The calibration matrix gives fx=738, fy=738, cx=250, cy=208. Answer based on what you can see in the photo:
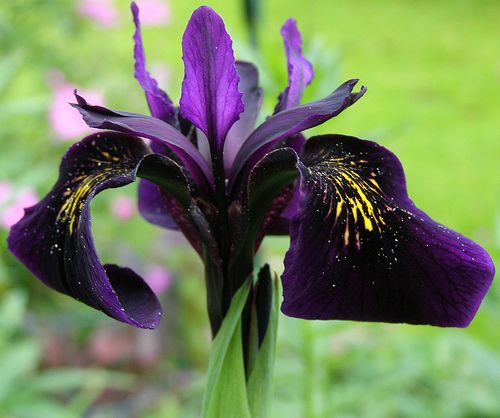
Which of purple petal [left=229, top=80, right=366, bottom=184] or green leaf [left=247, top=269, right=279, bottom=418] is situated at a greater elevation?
purple petal [left=229, top=80, right=366, bottom=184]

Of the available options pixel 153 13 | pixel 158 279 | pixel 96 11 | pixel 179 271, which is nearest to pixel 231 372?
pixel 158 279

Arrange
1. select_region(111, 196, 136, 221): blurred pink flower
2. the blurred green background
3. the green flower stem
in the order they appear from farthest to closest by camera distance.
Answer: select_region(111, 196, 136, 221): blurred pink flower < the blurred green background < the green flower stem

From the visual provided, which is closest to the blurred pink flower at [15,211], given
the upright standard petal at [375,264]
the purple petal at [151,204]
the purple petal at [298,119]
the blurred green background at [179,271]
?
the blurred green background at [179,271]

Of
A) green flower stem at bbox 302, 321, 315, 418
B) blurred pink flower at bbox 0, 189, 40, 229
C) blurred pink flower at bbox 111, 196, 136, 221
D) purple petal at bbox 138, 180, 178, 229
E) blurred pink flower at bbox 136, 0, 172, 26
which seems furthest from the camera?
blurred pink flower at bbox 136, 0, 172, 26

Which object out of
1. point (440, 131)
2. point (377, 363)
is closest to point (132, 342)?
point (377, 363)

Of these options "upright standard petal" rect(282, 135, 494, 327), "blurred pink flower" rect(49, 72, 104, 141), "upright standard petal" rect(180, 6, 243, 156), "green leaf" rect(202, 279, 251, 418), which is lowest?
"green leaf" rect(202, 279, 251, 418)

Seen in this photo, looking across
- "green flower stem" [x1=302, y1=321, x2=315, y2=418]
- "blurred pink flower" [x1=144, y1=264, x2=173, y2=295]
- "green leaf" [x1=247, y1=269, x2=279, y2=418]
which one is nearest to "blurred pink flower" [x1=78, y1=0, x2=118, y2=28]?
"blurred pink flower" [x1=144, y1=264, x2=173, y2=295]

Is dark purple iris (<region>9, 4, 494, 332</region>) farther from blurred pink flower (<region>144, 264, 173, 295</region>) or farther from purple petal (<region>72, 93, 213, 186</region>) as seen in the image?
blurred pink flower (<region>144, 264, 173, 295</region>)
